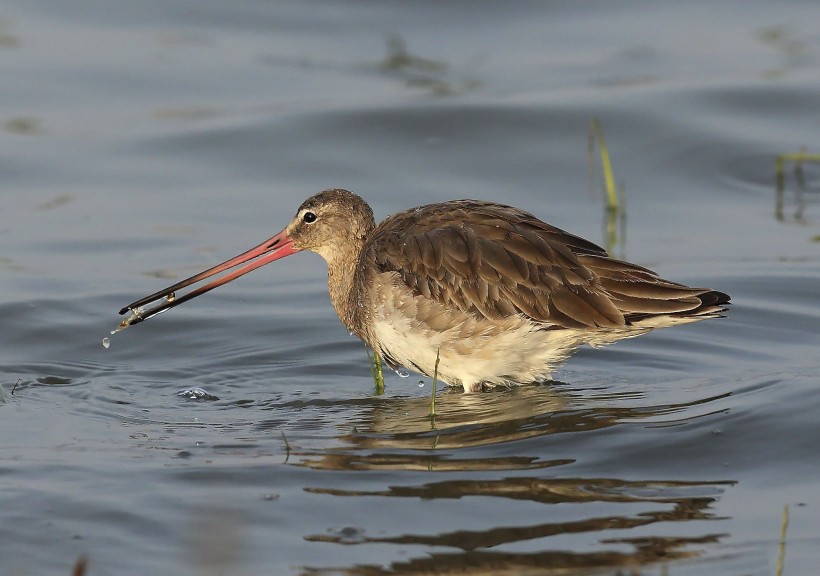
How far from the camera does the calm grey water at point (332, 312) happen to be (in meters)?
5.79

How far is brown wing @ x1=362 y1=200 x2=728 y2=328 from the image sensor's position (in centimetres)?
778

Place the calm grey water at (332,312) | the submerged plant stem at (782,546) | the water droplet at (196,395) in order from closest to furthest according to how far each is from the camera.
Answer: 1. the submerged plant stem at (782,546)
2. the calm grey water at (332,312)
3. the water droplet at (196,395)

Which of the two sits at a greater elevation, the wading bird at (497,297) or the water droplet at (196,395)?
the wading bird at (497,297)

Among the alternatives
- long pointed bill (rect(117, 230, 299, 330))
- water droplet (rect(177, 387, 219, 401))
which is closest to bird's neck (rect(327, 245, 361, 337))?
long pointed bill (rect(117, 230, 299, 330))

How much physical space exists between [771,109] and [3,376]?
8642 mm

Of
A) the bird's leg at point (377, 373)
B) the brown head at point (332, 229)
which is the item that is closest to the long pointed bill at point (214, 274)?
the brown head at point (332, 229)

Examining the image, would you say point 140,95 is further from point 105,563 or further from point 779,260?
point 105,563

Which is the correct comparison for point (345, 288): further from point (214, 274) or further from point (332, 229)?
point (214, 274)

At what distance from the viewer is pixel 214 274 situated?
8.66 metres

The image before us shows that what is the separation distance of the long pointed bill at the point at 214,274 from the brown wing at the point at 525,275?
103 centimetres

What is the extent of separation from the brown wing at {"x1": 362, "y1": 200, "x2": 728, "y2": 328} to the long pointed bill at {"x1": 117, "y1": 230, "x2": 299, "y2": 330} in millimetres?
1029

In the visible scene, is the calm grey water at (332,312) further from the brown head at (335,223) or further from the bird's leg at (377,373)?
the brown head at (335,223)

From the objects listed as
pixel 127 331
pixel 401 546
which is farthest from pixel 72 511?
pixel 127 331

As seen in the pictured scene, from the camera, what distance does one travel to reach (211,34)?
51.6ft
